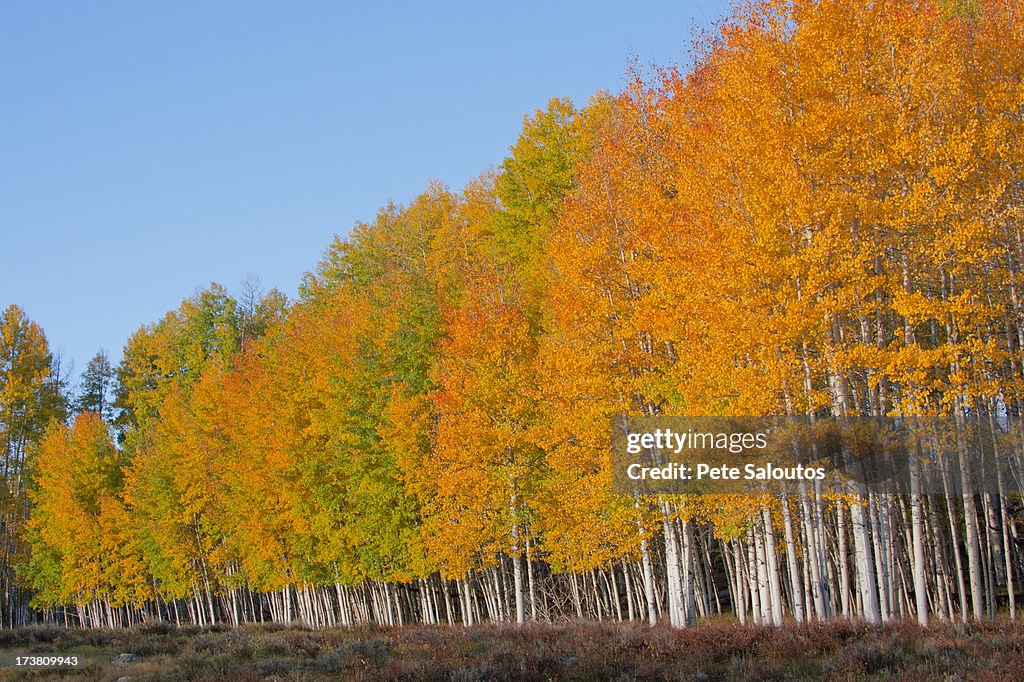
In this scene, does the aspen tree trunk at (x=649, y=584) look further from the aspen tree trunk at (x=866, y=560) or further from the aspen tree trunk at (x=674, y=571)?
the aspen tree trunk at (x=866, y=560)

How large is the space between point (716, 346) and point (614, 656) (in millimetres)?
6165

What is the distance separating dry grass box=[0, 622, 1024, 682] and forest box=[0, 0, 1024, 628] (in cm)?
217

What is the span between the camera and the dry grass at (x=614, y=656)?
13859mm

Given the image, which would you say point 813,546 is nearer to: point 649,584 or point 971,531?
point 971,531

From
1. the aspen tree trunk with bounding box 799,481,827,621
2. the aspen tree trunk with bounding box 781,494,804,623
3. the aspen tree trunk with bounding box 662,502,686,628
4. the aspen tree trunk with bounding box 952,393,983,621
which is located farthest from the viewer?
A: the aspen tree trunk with bounding box 662,502,686,628

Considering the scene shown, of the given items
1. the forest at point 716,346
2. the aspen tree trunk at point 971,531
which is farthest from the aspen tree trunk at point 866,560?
the aspen tree trunk at point 971,531

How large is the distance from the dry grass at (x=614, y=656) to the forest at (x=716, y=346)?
7.13ft

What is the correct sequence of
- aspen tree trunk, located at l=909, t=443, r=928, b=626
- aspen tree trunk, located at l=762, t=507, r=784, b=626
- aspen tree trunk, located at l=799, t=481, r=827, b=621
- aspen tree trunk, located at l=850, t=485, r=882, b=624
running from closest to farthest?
aspen tree trunk, located at l=909, t=443, r=928, b=626
aspen tree trunk, located at l=850, t=485, r=882, b=624
aspen tree trunk, located at l=799, t=481, r=827, b=621
aspen tree trunk, located at l=762, t=507, r=784, b=626

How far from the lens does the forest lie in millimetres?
17344

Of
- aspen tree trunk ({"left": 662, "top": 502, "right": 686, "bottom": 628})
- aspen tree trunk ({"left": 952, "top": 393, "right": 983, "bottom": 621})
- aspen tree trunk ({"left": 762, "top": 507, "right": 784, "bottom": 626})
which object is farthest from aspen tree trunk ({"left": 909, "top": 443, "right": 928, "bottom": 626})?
aspen tree trunk ({"left": 662, "top": 502, "right": 686, "bottom": 628})

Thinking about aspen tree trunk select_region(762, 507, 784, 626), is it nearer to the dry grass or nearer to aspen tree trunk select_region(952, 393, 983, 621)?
the dry grass

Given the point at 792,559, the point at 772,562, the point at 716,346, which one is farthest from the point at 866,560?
the point at 716,346

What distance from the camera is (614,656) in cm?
1633

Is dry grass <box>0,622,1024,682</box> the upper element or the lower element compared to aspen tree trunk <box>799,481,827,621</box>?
lower
